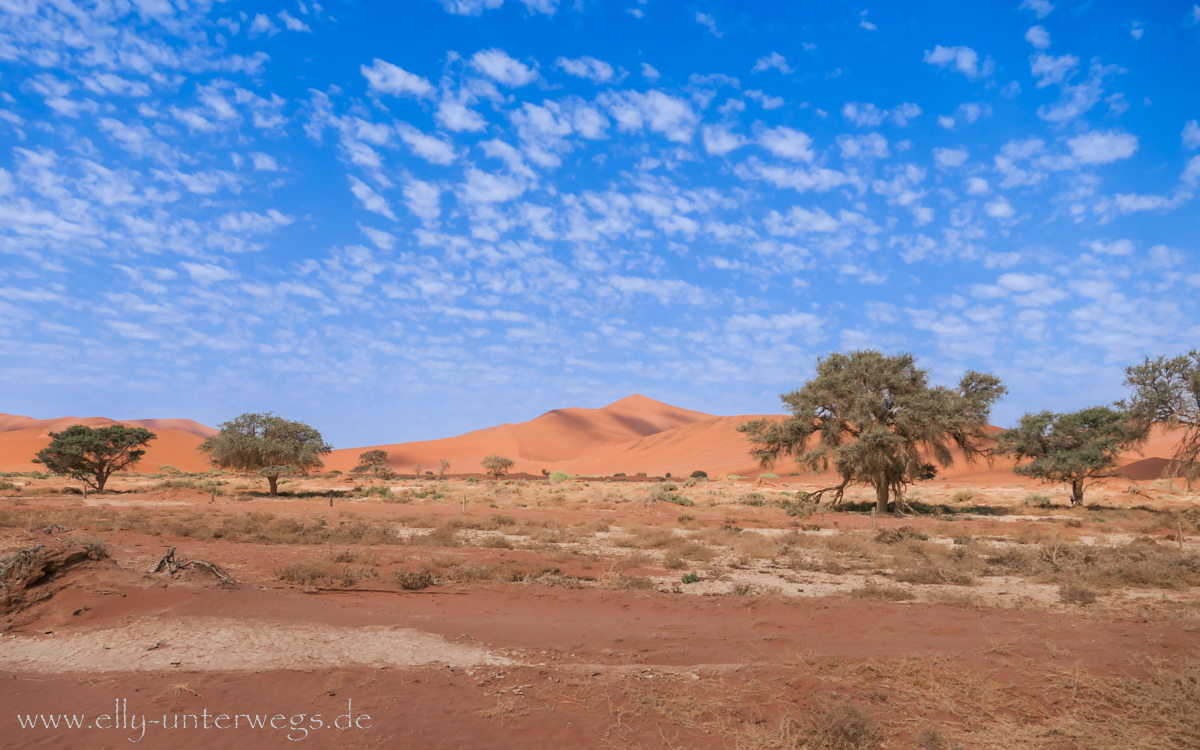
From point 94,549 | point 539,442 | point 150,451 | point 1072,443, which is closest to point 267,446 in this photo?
point 94,549

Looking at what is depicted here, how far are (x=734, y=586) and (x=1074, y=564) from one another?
856 cm

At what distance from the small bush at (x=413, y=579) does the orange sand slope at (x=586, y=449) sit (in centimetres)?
5875

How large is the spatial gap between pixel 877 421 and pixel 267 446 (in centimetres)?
3640

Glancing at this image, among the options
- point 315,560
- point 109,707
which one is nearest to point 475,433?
point 315,560

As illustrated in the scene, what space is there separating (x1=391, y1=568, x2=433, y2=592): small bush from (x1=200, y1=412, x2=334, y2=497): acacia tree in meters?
30.4

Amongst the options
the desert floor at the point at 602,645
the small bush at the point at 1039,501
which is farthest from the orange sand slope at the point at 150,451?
the small bush at the point at 1039,501

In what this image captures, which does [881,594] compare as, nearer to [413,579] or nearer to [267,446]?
[413,579]

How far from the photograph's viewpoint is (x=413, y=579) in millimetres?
12305

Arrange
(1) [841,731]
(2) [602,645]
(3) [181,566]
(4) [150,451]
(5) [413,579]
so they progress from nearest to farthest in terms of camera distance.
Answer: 1. (1) [841,731]
2. (2) [602,645]
3. (3) [181,566]
4. (5) [413,579]
5. (4) [150,451]

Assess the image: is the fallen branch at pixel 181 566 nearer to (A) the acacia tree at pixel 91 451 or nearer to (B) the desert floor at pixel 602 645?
(B) the desert floor at pixel 602 645

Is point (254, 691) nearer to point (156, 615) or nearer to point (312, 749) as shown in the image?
point (312, 749)

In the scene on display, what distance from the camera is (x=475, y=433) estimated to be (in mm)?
136625

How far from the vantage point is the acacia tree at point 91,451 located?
1390 inches

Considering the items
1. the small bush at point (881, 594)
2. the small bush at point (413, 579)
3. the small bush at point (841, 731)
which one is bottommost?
the small bush at point (881, 594)
